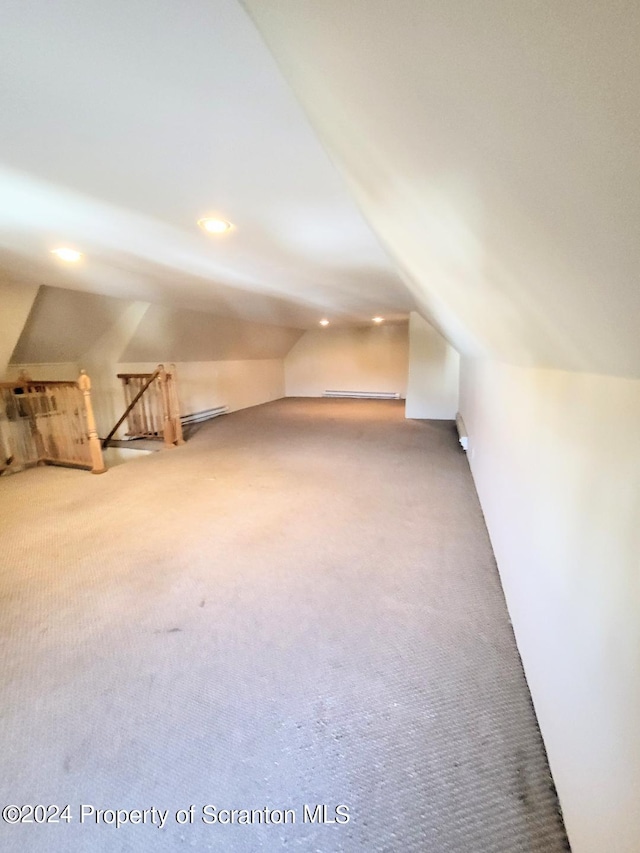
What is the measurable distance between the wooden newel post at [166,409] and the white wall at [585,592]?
4.32 m

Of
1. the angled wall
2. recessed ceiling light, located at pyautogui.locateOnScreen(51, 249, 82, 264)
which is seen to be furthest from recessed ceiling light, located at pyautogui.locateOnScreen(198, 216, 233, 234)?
the angled wall

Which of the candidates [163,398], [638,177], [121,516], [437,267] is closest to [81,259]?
[121,516]

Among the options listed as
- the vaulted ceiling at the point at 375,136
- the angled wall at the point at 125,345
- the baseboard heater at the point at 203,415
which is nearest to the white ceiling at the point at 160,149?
the vaulted ceiling at the point at 375,136

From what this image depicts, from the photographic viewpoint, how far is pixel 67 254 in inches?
109

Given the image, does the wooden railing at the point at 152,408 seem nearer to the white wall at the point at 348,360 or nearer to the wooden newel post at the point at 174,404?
the wooden newel post at the point at 174,404

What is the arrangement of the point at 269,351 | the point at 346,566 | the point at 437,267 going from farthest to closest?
the point at 269,351 < the point at 346,566 < the point at 437,267

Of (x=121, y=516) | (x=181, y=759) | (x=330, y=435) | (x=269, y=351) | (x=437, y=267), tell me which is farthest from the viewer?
(x=269, y=351)

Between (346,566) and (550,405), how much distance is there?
1.39 metres

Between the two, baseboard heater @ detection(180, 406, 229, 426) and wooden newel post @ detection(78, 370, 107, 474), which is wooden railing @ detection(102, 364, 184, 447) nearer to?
baseboard heater @ detection(180, 406, 229, 426)

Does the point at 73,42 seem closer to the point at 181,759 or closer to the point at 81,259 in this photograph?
the point at 181,759

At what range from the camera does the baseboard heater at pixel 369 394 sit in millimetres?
9266

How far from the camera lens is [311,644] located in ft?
5.33

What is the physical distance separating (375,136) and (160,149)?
35.2 inches

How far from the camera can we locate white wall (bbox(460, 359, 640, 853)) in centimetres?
72
